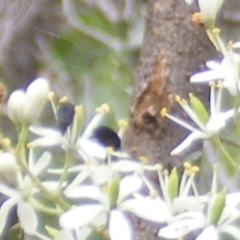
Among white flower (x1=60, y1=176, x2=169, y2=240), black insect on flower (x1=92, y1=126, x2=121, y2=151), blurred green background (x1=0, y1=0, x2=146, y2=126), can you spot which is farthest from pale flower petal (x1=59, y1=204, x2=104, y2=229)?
blurred green background (x1=0, y1=0, x2=146, y2=126)

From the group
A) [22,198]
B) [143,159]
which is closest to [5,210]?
[22,198]

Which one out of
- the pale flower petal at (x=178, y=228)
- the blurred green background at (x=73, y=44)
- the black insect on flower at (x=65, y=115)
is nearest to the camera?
the pale flower petal at (x=178, y=228)

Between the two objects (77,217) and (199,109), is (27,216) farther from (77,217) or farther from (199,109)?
(199,109)

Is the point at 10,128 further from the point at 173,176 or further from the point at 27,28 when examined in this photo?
the point at 173,176

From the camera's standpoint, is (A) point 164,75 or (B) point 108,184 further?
(A) point 164,75

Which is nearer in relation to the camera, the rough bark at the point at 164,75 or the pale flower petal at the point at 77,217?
the pale flower petal at the point at 77,217

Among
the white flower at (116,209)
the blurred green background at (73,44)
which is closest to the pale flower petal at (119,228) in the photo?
the white flower at (116,209)

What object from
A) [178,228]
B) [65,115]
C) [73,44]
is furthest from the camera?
[73,44]

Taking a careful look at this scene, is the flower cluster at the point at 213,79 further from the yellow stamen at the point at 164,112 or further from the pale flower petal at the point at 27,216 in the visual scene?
the pale flower petal at the point at 27,216
